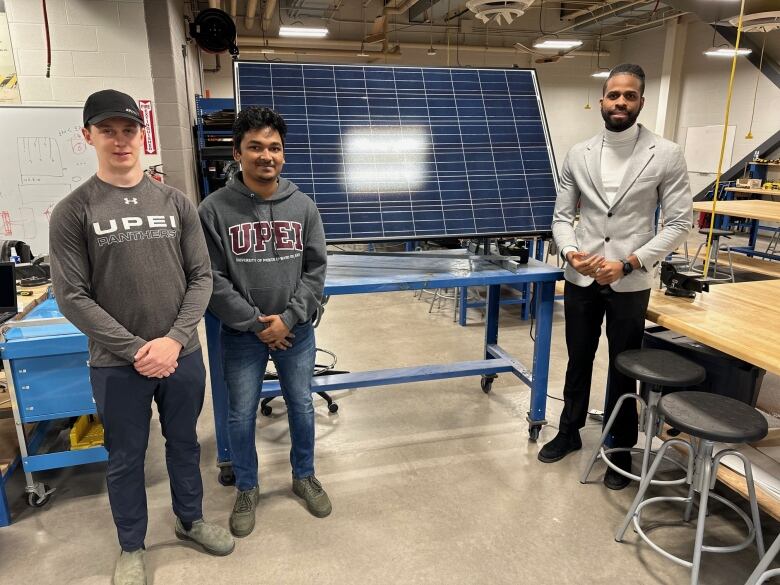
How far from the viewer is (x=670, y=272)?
2459mm

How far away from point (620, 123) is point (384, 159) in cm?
114

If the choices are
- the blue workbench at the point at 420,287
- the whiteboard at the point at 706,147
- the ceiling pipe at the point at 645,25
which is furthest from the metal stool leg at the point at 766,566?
the ceiling pipe at the point at 645,25

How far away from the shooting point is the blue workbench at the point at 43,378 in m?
2.10

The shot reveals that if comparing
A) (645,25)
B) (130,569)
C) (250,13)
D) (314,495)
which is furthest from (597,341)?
(645,25)

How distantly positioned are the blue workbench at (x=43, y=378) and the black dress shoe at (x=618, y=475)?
2.37 m

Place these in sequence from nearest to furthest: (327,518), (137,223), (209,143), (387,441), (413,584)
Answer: (137,223) → (413,584) → (327,518) → (387,441) → (209,143)

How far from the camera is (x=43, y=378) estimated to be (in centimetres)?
216

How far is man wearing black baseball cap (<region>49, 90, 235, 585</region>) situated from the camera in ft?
5.30

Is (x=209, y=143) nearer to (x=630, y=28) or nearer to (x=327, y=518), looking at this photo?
(x=327, y=518)

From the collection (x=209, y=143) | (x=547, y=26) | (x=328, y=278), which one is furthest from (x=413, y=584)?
(x=547, y=26)

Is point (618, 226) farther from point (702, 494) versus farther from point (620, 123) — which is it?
point (702, 494)

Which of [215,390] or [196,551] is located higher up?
[215,390]

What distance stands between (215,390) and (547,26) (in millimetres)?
11708

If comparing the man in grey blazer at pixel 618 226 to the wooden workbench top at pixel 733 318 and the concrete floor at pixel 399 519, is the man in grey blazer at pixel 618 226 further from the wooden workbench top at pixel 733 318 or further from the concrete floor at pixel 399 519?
the concrete floor at pixel 399 519
